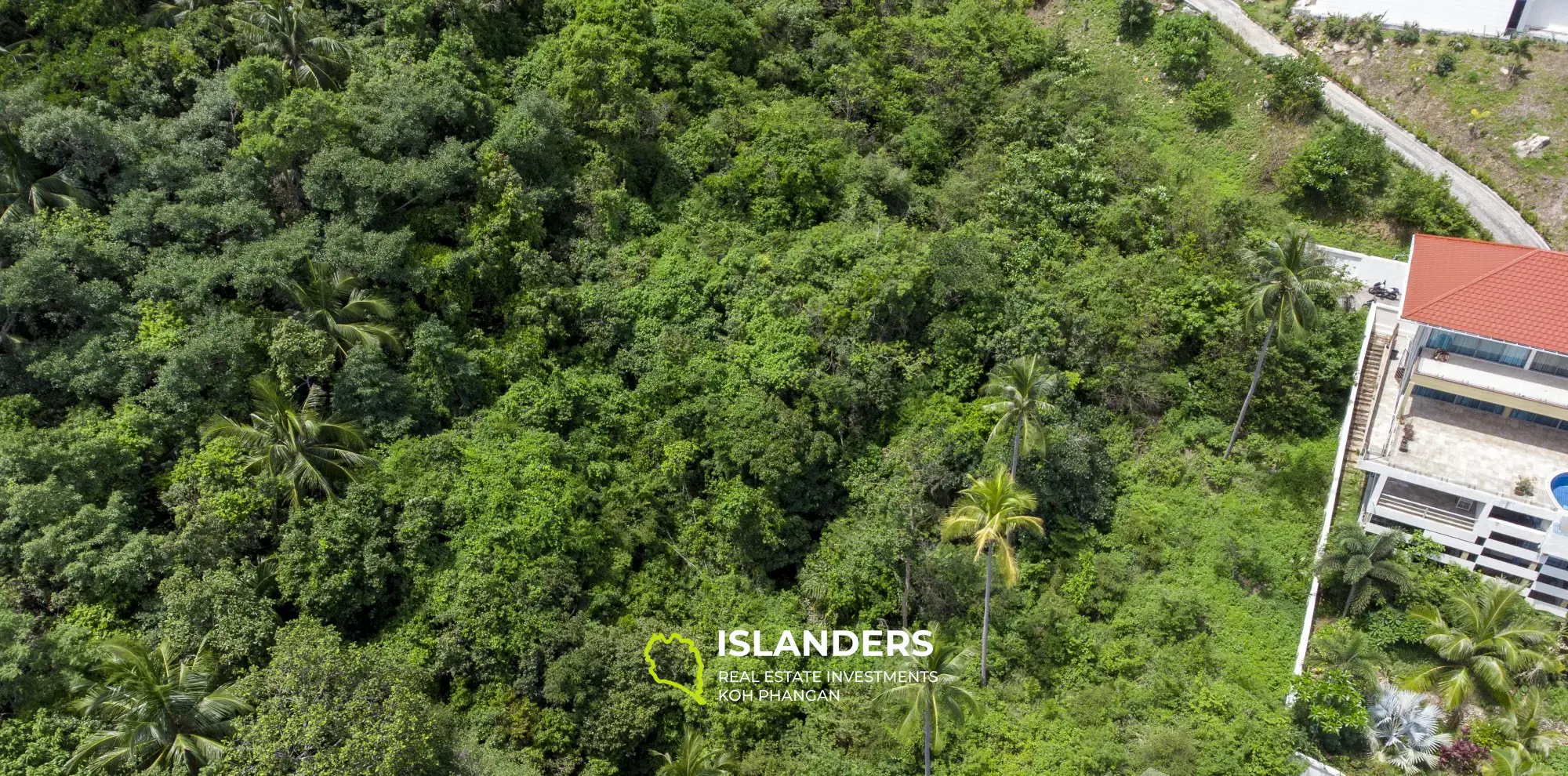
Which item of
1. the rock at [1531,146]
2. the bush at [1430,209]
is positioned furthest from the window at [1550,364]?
the rock at [1531,146]

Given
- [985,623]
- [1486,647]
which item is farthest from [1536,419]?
[985,623]

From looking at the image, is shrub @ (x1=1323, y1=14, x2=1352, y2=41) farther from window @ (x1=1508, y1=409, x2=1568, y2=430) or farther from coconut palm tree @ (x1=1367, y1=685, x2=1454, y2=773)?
coconut palm tree @ (x1=1367, y1=685, x2=1454, y2=773)

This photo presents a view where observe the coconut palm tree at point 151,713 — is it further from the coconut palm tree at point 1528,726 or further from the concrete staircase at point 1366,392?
the concrete staircase at point 1366,392

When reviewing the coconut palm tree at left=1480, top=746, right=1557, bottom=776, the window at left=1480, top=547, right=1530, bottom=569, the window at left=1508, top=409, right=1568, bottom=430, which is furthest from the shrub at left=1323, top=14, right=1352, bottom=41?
the coconut palm tree at left=1480, top=746, right=1557, bottom=776

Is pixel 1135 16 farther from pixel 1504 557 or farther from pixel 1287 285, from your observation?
pixel 1504 557

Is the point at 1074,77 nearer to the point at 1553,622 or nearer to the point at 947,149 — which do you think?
the point at 947,149

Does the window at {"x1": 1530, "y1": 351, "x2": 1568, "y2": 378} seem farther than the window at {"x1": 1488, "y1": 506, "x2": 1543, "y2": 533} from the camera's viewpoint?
Yes

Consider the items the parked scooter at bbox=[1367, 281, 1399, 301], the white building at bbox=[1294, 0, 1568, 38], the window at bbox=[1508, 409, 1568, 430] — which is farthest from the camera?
the white building at bbox=[1294, 0, 1568, 38]
